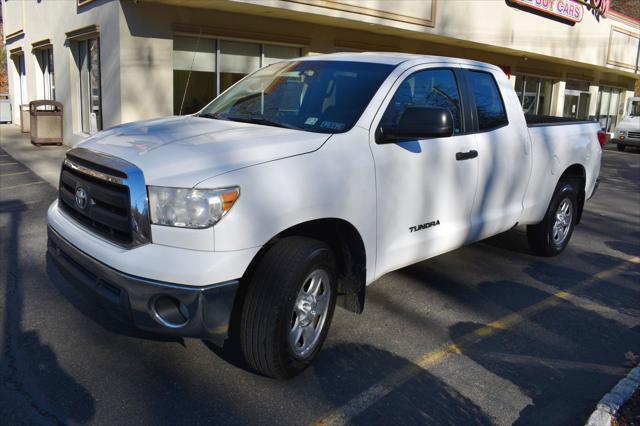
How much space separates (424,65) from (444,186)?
928 millimetres

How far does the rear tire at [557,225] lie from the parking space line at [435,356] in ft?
1.95

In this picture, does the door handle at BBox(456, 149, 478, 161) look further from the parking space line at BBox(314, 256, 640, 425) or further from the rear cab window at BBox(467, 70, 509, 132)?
the parking space line at BBox(314, 256, 640, 425)

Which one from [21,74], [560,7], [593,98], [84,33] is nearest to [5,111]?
[21,74]

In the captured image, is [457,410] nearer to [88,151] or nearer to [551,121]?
[88,151]

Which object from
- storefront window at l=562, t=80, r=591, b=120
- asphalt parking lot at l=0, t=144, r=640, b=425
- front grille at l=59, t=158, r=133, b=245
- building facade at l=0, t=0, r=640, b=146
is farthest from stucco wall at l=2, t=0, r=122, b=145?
storefront window at l=562, t=80, r=591, b=120

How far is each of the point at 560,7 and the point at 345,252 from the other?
763 inches

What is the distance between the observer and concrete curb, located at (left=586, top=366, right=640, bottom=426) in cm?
300

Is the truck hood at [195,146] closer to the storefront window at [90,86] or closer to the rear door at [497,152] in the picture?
the rear door at [497,152]

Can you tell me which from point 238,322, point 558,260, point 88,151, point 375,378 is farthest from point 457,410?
point 558,260

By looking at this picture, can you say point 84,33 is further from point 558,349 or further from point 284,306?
point 558,349

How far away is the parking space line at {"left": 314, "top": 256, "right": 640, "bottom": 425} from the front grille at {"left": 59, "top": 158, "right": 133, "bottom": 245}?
4.88ft

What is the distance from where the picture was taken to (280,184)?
3.15 m

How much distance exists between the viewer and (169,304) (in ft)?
9.77

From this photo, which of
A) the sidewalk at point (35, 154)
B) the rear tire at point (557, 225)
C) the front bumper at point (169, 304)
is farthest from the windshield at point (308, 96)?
Answer: the sidewalk at point (35, 154)
